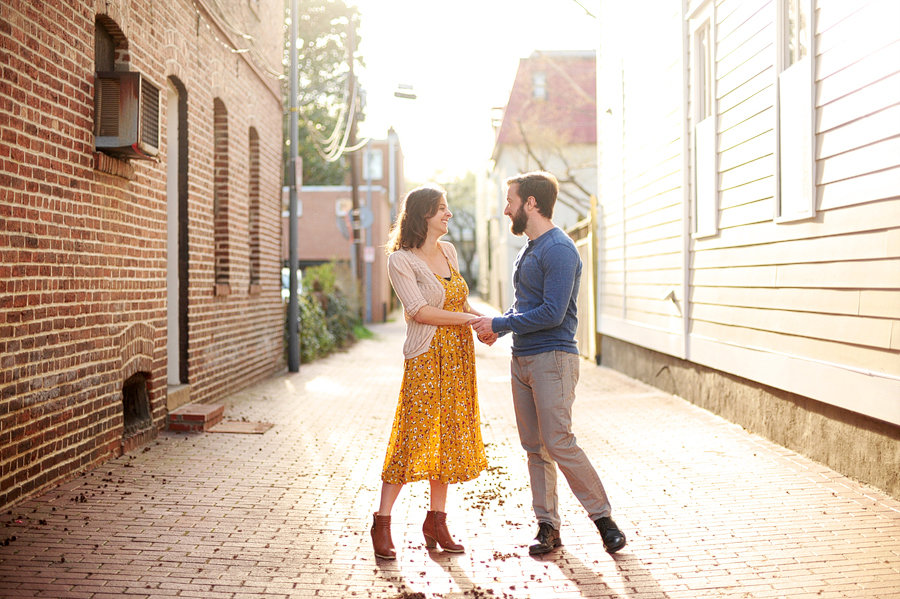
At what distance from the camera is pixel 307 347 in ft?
50.3

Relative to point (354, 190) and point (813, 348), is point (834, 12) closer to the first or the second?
point (813, 348)

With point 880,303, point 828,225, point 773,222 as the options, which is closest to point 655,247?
point 773,222

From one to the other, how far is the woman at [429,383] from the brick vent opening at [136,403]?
3699mm

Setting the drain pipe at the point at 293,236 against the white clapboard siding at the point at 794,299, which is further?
the drain pipe at the point at 293,236

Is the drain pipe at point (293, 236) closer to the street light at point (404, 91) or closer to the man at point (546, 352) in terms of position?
the street light at point (404, 91)

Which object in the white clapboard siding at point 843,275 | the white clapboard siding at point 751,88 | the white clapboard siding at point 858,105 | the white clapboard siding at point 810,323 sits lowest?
the white clapboard siding at point 810,323

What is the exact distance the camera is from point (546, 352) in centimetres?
422

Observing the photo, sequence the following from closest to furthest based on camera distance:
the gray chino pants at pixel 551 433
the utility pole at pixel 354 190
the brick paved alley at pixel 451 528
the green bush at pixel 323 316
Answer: the brick paved alley at pixel 451 528
the gray chino pants at pixel 551 433
the green bush at pixel 323 316
the utility pole at pixel 354 190

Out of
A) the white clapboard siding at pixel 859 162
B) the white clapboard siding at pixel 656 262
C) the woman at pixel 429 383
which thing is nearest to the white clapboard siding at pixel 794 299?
the white clapboard siding at pixel 859 162

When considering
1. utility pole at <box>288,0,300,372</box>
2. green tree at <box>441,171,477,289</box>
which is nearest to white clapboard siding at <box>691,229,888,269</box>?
utility pole at <box>288,0,300,372</box>

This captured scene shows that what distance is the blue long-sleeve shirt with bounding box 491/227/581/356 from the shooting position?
4105mm

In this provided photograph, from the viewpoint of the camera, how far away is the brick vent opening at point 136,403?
7.08 meters

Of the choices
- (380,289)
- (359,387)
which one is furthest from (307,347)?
(380,289)

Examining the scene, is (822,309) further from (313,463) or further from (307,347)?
(307,347)
